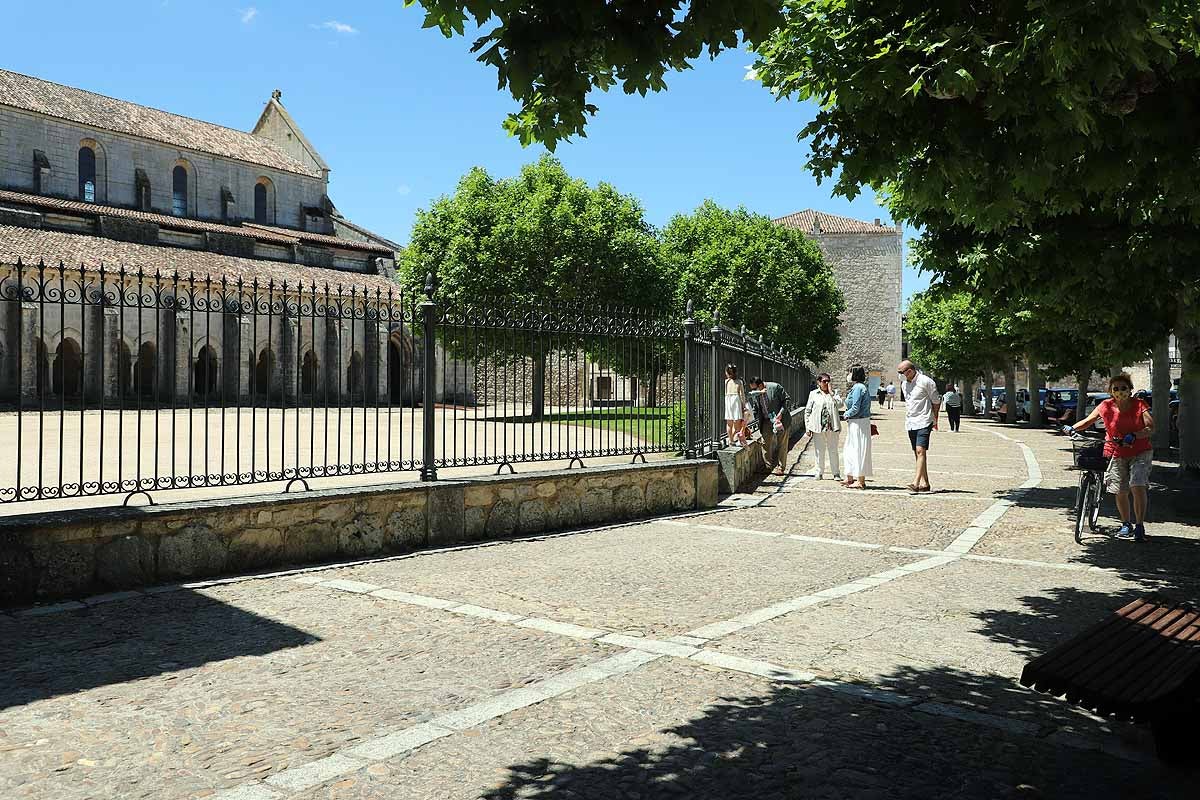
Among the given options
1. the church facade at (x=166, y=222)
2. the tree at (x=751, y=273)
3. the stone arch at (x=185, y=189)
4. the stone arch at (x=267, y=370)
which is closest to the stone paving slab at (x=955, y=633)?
the stone arch at (x=267, y=370)

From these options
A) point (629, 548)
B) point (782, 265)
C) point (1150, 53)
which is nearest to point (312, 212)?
point (782, 265)

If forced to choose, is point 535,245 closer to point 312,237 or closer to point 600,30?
point 312,237

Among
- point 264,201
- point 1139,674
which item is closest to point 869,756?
point 1139,674

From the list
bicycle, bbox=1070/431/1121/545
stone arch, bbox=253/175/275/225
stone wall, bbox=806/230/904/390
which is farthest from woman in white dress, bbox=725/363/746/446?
stone wall, bbox=806/230/904/390

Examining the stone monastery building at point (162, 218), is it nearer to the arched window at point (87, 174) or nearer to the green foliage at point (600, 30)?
the arched window at point (87, 174)

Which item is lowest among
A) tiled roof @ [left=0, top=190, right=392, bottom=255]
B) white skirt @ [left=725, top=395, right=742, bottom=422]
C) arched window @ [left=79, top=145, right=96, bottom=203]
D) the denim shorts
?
the denim shorts

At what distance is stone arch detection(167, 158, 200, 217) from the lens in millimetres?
51000

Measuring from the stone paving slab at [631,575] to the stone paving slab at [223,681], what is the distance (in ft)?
2.00

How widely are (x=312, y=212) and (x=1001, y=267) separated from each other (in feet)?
178

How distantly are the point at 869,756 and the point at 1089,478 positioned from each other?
22.8 ft

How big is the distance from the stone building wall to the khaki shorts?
49097 mm

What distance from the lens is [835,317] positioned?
175ft

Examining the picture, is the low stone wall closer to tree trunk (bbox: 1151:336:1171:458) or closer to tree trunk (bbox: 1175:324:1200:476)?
tree trunk (bbox: 1175:324:1200:476)

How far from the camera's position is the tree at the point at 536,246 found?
3228cm
